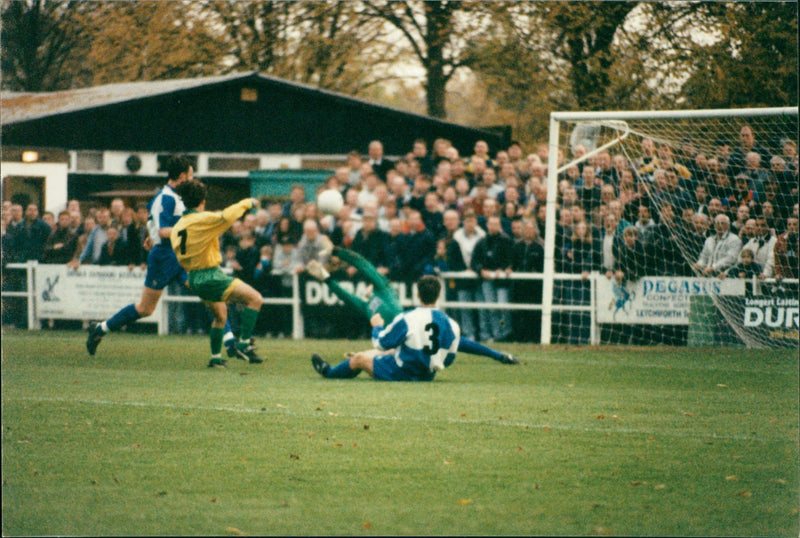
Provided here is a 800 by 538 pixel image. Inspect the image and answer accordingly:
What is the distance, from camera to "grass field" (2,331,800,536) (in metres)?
4.86

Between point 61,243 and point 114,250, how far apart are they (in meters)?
1.16

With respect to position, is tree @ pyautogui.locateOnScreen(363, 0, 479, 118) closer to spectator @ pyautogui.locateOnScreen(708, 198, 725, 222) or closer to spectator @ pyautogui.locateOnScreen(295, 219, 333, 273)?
spectator @ pyautogui.locateOnScreen(295, 219, 333, 273)

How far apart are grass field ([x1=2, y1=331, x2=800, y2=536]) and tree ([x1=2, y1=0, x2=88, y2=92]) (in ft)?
60.0

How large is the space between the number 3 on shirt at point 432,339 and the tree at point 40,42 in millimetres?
19467

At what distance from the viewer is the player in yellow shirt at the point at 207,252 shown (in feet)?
35.3

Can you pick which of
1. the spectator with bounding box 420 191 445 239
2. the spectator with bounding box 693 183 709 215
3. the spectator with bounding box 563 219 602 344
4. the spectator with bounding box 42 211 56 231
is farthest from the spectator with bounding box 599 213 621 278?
the spectator with bounding box 42 211 56 231

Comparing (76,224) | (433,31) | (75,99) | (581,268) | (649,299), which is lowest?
(649,299)

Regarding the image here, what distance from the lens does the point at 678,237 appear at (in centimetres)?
1415

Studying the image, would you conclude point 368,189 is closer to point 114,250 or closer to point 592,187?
point 592,187

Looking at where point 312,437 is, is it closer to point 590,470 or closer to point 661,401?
point 590,470

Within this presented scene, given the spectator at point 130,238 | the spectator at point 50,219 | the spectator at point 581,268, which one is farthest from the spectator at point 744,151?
the spectator at point 50,219

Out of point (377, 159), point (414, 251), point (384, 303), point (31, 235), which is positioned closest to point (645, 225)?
point (414, 251)

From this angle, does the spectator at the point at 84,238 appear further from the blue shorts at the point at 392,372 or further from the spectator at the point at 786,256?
the spectator at the point at 786,256

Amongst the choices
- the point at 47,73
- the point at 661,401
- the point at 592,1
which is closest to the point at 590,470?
the point at 661,401
